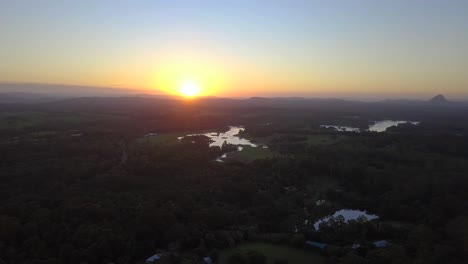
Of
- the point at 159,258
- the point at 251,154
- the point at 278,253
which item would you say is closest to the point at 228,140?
the point at 251,154

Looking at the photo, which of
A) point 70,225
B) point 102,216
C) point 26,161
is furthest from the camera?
point 26,161

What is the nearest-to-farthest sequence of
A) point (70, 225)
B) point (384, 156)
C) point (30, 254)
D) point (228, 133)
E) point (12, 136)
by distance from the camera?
point (30, 254) < point (70, 225) < point (384, 156) < point (12, 136) < point (228, 133)

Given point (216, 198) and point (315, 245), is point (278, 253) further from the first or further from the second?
point (216, 198)

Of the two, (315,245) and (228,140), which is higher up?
(315,245)

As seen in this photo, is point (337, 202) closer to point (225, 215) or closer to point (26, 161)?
point (225, 215)

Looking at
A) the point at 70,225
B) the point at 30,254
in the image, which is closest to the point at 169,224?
the point at 70,225
